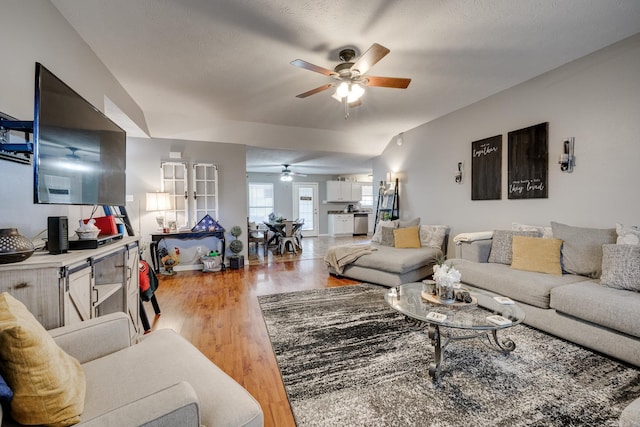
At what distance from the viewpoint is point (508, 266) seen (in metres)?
3.00

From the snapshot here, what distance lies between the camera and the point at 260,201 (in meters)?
9.20

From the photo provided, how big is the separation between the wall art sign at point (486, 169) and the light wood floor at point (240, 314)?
2.25 m

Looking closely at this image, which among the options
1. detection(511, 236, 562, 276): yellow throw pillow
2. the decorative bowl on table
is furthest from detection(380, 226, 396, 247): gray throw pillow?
the decorative bowl on table

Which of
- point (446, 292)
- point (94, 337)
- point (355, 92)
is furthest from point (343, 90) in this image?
point (94, 337)

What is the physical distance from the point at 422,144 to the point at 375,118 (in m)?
1.04

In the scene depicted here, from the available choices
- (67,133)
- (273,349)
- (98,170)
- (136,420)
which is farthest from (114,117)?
(136,420)

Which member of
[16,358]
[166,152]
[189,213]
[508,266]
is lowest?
[508,266]

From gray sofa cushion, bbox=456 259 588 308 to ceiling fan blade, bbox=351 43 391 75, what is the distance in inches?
90.4

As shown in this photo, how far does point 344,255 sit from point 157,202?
3.11 meters

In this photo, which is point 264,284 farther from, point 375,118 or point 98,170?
point 375,118

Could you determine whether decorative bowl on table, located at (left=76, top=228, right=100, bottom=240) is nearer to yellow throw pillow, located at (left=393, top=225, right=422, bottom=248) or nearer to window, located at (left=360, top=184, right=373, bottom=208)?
yellow throw pillow, located at (left=393, top=225, right=422, bottom=248)

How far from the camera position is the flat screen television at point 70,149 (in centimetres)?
132

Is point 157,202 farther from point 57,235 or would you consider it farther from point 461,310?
point 461,310

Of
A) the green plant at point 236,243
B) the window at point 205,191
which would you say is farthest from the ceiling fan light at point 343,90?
the green plant at point 236,243
